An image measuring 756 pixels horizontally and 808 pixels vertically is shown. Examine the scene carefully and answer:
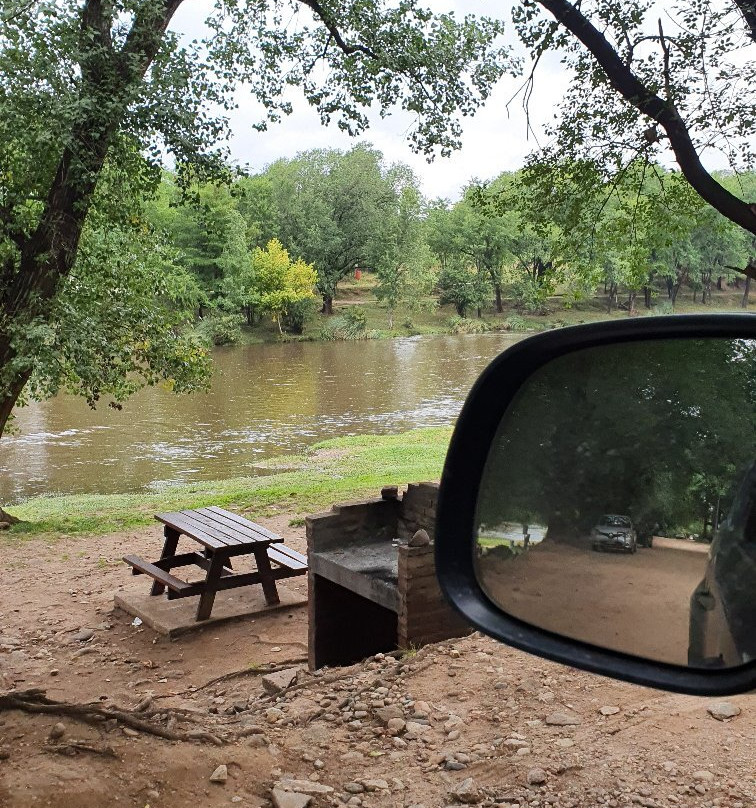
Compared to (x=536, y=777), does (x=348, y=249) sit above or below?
above

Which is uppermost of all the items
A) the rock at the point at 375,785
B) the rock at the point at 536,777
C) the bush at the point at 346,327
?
the bush at the point at 346,327

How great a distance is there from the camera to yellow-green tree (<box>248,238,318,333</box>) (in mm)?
53219

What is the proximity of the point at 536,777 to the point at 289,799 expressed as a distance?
0.93m

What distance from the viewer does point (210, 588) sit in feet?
24.8

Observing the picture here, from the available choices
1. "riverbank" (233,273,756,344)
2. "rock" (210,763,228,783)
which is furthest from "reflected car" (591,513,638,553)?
"riverbank" (233,273,756,344)

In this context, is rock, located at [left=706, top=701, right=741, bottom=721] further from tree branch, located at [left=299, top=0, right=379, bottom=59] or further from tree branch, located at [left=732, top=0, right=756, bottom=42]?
tree branch, located at [left=299, top=0, right=379, bottom=59]

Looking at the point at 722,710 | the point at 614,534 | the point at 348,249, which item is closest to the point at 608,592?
the point at 614,534

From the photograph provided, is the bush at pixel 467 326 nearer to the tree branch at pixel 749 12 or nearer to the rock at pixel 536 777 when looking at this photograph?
the tree branch at pixel 749 12

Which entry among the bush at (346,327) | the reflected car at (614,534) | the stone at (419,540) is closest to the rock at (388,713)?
the stone at (419,540)

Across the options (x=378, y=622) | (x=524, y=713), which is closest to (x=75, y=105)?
(x=378, y=622)

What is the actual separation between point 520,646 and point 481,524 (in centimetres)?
21

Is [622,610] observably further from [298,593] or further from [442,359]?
[442,359]

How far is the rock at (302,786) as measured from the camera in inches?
136

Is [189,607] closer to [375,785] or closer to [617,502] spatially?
[375,785]
